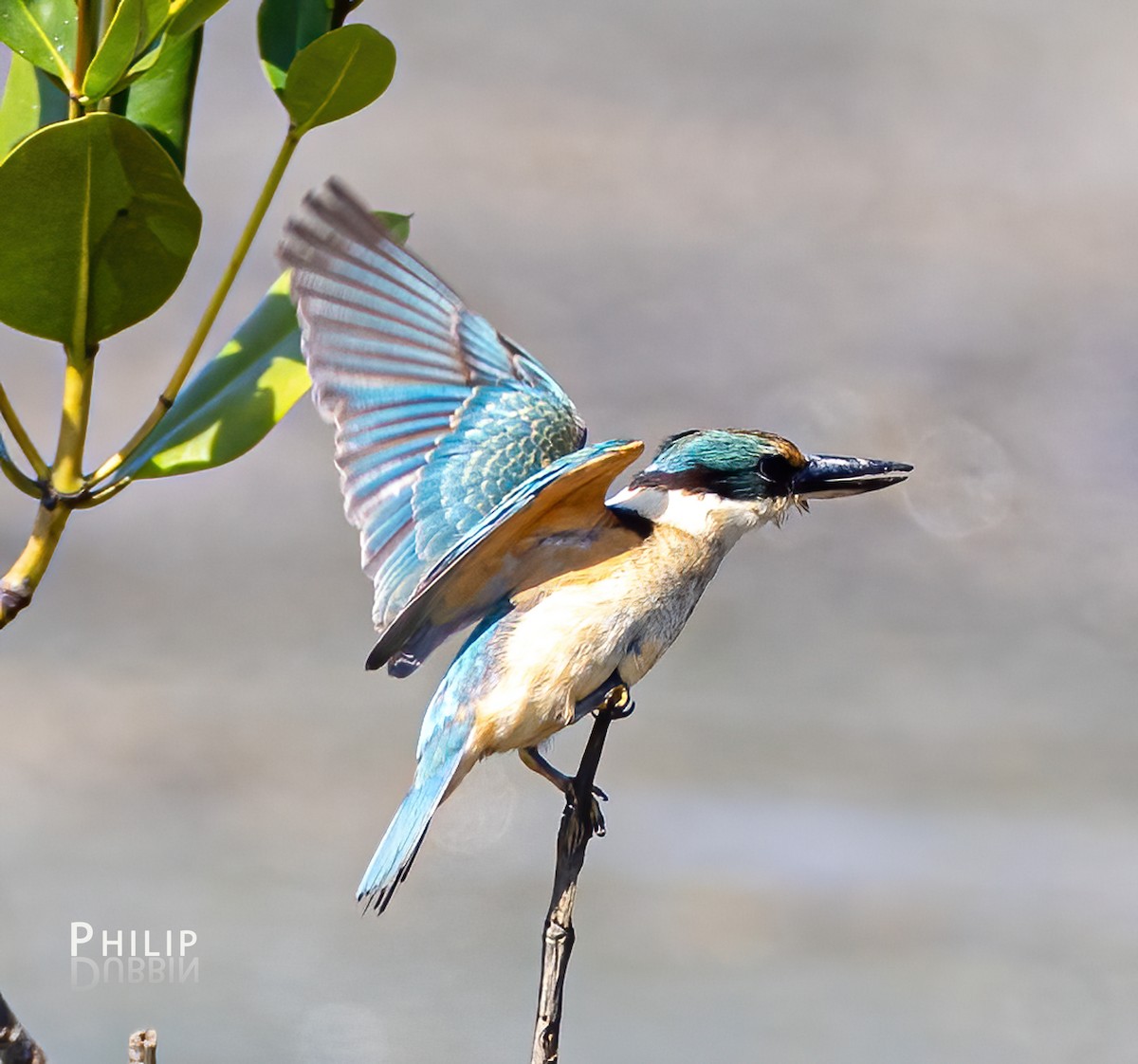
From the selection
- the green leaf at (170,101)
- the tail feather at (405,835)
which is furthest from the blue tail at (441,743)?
the green leaf at (170,101)

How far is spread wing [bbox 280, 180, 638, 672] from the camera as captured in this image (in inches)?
27.0

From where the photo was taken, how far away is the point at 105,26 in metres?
0.67

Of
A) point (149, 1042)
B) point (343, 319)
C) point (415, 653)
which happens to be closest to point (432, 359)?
point (343, 319)

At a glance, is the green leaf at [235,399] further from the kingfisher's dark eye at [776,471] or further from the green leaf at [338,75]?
the kingfisher's dark eye at [776,471]

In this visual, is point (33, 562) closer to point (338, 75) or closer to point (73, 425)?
point (73, 425)

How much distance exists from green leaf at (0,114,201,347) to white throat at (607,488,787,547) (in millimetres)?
232

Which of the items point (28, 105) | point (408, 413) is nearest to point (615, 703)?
point (408, 413)

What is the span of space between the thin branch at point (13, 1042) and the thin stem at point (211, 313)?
0.22m

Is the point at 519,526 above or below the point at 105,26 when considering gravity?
below

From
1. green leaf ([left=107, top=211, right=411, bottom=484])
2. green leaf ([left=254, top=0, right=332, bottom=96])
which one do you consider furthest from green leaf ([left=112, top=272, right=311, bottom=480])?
green leaf ([left=254, top=0, right=332, bottom=96])

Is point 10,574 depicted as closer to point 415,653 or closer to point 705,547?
point 415,653

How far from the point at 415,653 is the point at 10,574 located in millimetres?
172

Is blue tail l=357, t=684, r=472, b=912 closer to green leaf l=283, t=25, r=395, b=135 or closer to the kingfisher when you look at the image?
the kingfisher

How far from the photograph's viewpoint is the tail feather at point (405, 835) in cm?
62
